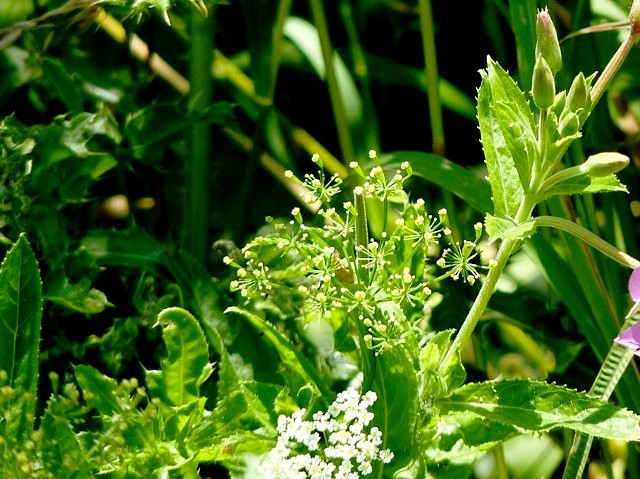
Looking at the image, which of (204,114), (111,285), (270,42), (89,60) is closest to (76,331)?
(111,285)

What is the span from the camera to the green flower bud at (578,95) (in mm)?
968

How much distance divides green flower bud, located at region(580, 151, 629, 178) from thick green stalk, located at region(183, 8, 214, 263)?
0.77m

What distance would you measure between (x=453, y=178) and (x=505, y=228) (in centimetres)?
47

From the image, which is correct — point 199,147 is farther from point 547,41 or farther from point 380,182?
point 547,41


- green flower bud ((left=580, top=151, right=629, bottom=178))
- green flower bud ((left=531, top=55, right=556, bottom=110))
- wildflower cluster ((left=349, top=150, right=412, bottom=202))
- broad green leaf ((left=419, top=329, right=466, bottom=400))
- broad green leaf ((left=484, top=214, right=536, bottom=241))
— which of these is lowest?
broad green leaf ((left=419, top=329, right=466, bottom=400))

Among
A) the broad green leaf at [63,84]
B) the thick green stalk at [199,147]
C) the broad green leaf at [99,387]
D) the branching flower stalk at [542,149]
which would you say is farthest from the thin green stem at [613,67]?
the broad green leaf at [63,84]

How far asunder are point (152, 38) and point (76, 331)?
0.55m

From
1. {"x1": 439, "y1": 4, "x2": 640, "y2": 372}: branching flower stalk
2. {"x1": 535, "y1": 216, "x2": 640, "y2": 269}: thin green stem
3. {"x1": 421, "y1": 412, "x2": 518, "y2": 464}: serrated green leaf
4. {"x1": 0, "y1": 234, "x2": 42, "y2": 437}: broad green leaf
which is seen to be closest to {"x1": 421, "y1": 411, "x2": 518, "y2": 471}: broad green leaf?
{"x1": 421, "y1": 412, "x2": 518, "y2": 464}: serrated green leaf

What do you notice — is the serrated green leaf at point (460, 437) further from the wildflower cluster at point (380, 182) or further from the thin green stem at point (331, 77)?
the thin green stem at point (331, 77)

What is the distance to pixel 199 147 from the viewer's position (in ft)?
5.42

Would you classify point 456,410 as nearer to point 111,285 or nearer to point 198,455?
point 198,455

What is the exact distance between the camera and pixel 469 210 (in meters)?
1.84

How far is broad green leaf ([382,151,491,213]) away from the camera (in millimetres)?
1403

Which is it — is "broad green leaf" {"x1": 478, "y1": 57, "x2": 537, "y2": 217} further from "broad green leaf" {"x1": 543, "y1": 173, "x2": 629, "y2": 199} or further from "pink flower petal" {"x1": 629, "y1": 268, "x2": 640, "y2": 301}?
"pink flower petal" {"x1": 629, "y1": 268, "x2": 640, "y2": 301}
